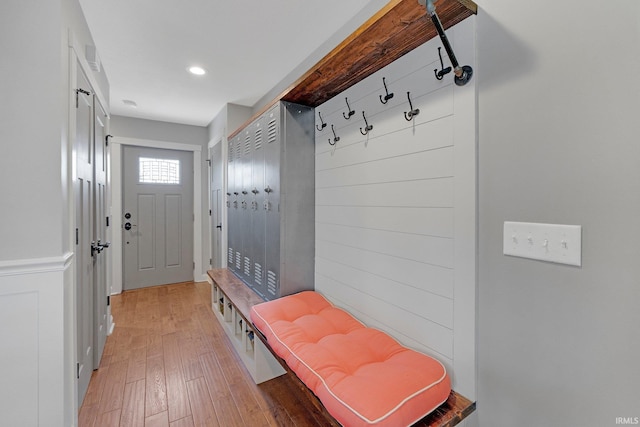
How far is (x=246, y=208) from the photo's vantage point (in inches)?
108

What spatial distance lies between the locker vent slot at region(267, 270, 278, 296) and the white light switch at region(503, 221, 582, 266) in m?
1.58

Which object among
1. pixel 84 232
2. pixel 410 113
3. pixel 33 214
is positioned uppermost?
pixel 410 113

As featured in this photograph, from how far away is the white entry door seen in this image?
4055 mm

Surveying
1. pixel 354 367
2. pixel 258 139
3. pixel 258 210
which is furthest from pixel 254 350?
pixel 258 139

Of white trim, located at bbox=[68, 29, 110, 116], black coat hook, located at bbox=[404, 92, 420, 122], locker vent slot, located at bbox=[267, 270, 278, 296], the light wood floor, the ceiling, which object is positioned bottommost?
the light wood floor

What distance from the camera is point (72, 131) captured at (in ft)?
4.95

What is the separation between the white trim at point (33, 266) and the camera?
4.06 ft

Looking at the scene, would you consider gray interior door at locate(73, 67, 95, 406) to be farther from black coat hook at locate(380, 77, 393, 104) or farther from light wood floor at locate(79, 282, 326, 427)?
black coat hook at locate(380, 77, 393, 104)

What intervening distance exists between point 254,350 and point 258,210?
113 centimetres

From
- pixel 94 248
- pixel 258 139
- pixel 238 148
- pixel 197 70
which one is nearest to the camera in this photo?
pixel 94 248

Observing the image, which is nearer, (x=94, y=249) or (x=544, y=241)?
(x=544, y=241)

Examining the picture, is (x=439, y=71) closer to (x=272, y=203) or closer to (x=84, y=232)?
(x=272, y=203)

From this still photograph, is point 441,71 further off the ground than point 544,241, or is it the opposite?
point 441,71

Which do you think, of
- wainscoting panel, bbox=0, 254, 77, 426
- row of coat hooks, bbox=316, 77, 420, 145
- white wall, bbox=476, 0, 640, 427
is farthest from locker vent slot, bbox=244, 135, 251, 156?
white wall, bbox=476, 0, 640, 427
